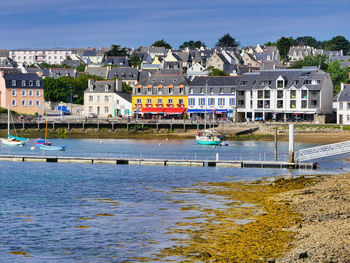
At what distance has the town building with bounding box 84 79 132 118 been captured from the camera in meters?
129

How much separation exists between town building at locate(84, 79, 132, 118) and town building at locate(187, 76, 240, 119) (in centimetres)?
1367

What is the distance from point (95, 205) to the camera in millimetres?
43562

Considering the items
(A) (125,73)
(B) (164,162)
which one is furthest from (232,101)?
(B) (164,162)

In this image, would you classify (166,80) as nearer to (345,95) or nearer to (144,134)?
(144,134)

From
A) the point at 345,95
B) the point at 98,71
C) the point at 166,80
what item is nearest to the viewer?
the point at 345,95

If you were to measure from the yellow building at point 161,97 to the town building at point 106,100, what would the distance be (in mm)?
3235

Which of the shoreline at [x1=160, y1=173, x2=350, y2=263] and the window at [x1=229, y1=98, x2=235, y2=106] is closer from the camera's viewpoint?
the shoreline at [x1=160, y1=173, x2=350, y2=263]

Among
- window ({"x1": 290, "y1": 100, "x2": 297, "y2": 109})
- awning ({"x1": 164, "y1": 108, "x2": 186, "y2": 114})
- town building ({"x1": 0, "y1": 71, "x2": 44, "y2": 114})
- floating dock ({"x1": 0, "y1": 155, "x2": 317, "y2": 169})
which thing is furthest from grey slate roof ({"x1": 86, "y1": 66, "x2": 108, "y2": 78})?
floating dock ({"x1": 0, "y1": 155, "x2": 317, "y2": 169})

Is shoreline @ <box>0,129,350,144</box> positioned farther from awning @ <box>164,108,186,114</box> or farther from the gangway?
the gangway

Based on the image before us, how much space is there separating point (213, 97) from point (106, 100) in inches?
880

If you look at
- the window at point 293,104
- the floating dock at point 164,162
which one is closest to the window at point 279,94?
the window at point 293,104

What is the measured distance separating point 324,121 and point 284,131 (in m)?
9.40

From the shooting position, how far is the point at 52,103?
13988 centimetres

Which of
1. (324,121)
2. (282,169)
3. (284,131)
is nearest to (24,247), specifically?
(282,169)
